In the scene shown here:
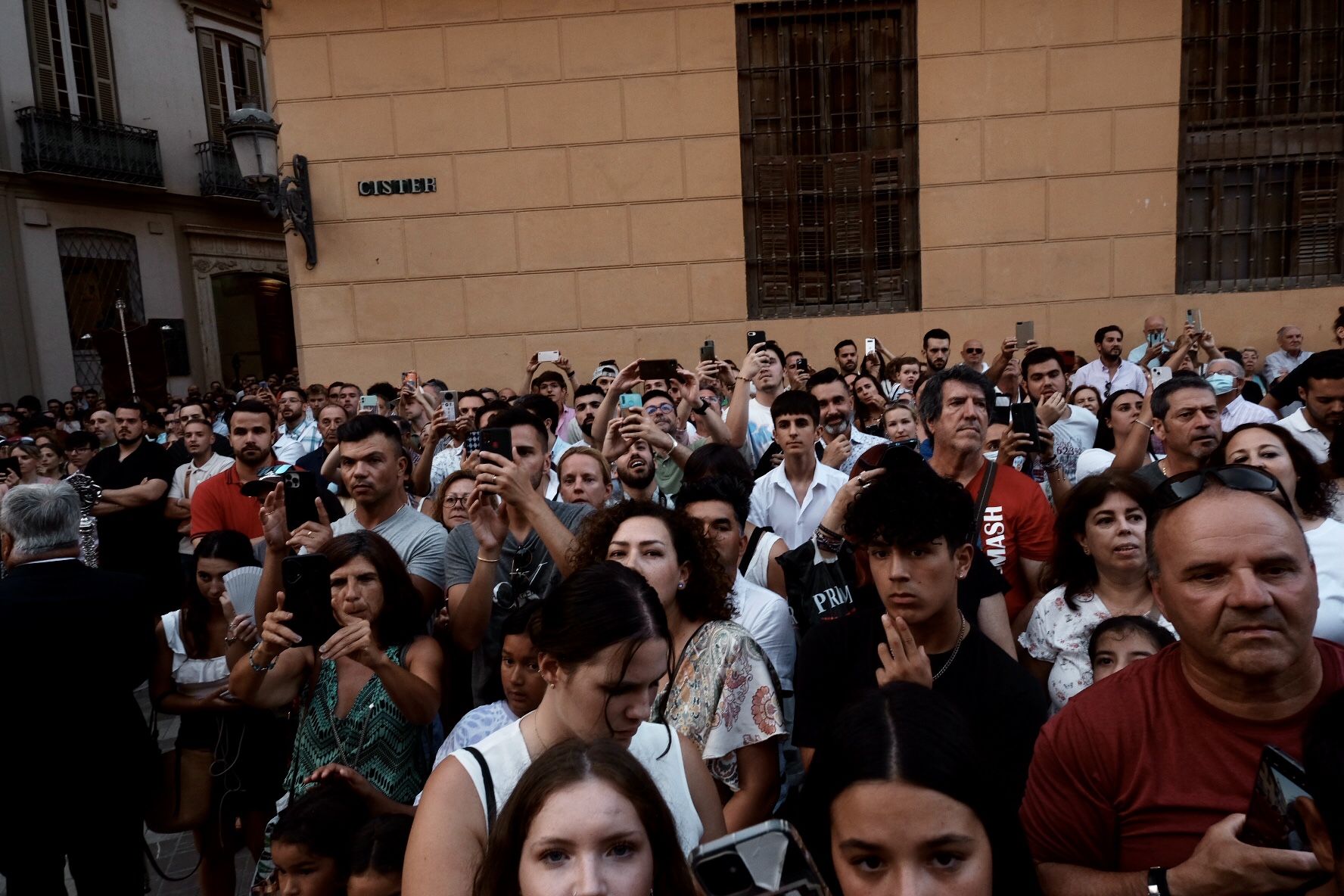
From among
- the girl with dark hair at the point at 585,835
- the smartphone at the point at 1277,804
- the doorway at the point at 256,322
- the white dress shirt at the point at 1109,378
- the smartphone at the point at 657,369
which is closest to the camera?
the smartphone at the point at 1277,804

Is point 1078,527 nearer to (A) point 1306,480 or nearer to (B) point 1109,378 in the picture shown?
(A) point 1306,480

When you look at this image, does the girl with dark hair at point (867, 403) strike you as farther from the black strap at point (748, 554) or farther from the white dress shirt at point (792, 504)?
the black strap at point (748, 554)

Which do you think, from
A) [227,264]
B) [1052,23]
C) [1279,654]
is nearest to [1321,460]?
[1279,654]

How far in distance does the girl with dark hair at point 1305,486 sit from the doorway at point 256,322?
2363cm

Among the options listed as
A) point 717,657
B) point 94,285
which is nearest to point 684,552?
point 717,657

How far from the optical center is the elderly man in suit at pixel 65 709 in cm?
317

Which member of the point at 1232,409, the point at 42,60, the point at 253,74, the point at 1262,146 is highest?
the point at 253,74

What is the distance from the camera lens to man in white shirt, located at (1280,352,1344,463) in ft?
13.5

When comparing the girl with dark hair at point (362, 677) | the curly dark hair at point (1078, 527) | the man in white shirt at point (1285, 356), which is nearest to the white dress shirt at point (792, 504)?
the curly dark hair at point (1078, 527)

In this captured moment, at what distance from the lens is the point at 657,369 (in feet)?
17.9

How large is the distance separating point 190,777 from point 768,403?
4279 millimetres

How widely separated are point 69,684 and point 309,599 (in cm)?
116

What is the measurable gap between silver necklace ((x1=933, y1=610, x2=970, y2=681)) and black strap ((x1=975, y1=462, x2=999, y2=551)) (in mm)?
1071

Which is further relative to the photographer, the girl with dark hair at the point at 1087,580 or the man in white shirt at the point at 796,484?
the man in white shirt at the point at 796,484
